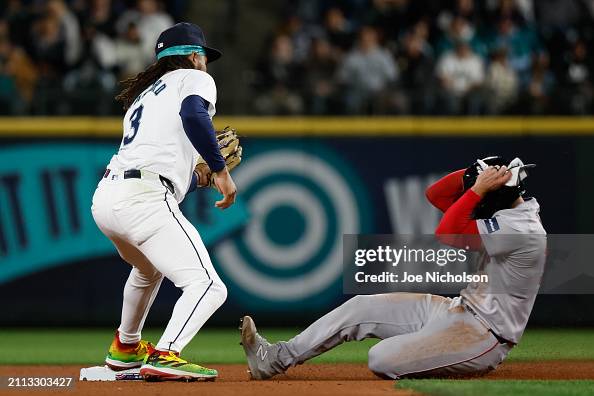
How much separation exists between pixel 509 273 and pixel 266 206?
4.80 m

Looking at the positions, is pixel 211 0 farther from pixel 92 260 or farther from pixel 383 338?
pixel 383 338

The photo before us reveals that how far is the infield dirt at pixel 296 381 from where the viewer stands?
537cm

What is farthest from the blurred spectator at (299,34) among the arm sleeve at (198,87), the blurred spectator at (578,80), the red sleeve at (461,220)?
the red sleeve at (461,220)

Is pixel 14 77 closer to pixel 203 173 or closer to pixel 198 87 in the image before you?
pixel 203 173

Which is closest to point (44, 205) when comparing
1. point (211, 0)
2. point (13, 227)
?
point (13, 227)

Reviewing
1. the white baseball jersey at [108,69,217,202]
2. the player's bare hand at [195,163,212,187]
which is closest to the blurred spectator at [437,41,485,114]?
the player's bare hand at [195,163,212,187]

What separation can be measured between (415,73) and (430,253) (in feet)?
17.0

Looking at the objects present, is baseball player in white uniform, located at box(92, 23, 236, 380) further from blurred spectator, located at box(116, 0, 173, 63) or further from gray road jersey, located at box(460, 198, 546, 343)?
blurred spectator, located at box(116, 0, 173, 63)

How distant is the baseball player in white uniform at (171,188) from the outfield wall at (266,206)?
13.7 ft

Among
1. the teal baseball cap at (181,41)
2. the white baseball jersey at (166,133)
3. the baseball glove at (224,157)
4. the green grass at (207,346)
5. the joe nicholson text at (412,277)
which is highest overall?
the teal baseball cap at (181,41)

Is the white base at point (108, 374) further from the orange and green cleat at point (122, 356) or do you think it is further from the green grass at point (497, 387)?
the green grass at point (497, 387)

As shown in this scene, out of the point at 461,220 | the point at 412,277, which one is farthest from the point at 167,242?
the point at 412,277

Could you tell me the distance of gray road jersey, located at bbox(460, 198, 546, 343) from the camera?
5.61 meters

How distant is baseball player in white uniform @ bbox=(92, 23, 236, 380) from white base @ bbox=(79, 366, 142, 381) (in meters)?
0.31
